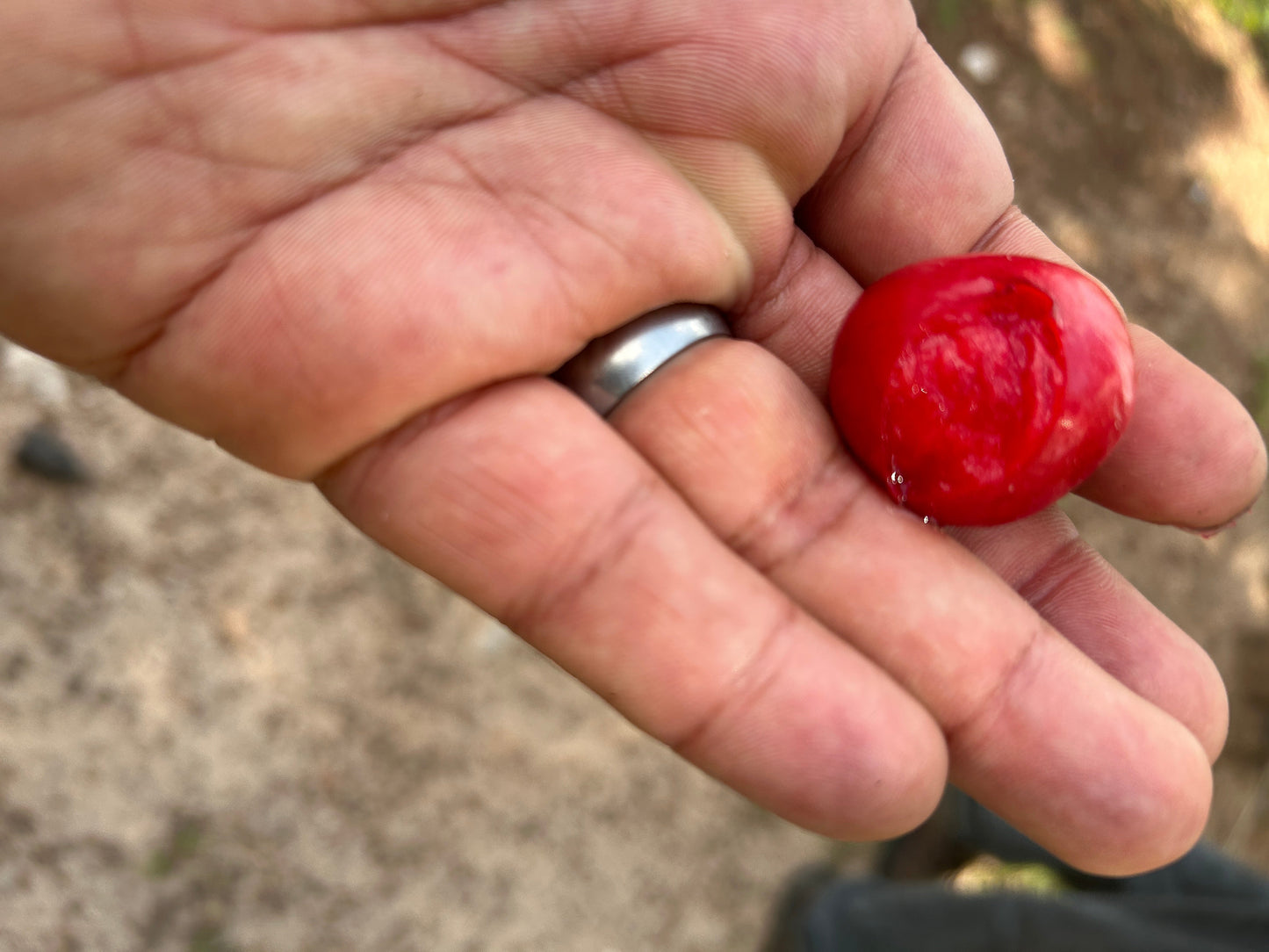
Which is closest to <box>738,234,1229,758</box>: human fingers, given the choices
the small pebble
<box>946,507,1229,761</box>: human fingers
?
<box>946,507,1229,761</box>: human fingers

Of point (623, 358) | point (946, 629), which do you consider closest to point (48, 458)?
point (623, 358)

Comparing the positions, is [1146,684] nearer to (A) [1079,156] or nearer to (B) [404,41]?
(B) [404,41]

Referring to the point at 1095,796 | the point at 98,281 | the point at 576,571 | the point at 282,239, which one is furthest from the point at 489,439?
the point at 1095,796

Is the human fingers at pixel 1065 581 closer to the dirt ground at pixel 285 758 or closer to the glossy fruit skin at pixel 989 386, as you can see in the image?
the glossy fruit skin at pixel 989 386

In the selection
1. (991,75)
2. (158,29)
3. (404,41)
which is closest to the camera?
(158,29)

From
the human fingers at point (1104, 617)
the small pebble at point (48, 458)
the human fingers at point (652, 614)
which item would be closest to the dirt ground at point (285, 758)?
the small pebble at point (48, 458)
